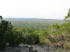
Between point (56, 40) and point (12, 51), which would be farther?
point (56, 40)

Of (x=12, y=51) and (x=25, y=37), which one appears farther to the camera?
(x=25, y=37)

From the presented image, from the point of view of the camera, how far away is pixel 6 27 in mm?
7352

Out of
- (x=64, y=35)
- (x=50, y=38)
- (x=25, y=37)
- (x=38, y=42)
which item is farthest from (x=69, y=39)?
(x=25, y=37)

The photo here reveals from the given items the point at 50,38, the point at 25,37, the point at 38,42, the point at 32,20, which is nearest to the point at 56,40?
the point at 50,38

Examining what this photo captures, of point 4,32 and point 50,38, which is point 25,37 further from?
point 4,32

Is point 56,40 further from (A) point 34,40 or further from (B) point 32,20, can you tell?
(B) point 32,20

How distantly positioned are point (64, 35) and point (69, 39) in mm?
466

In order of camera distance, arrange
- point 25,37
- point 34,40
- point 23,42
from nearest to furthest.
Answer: point 23,42 < point 25,37 < point 34,40

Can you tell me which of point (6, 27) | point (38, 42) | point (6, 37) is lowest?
point (38, 42)

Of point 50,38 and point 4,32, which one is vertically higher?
point 4,32

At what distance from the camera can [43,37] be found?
1036 centimetres

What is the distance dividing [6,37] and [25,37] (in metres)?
2.66

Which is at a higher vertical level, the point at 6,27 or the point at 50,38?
the point at 6,27

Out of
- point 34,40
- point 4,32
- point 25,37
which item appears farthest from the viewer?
point 34,40
